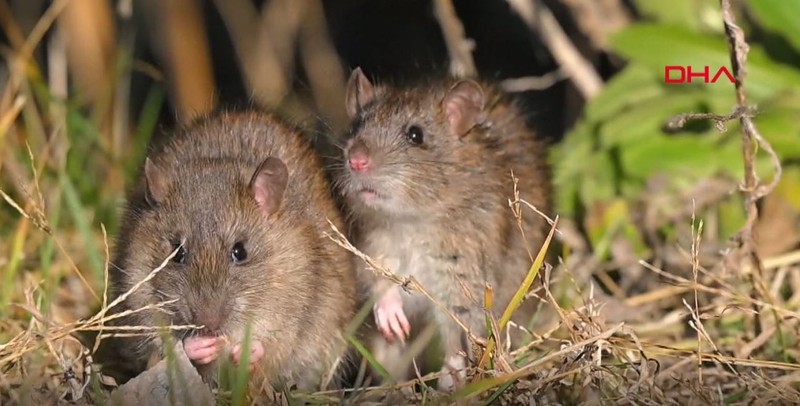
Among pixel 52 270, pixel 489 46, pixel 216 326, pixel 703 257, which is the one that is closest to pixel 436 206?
pixel 216 326

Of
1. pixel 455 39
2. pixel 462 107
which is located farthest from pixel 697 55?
pixel 462 107

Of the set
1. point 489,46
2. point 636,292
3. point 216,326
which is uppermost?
point 216,326

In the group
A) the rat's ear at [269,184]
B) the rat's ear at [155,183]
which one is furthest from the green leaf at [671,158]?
the rat's ear at [155,183]

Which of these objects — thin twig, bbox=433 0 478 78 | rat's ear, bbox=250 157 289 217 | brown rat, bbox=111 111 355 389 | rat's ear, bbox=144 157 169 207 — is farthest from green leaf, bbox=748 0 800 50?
rat's ear, bbox=144 157 169 207

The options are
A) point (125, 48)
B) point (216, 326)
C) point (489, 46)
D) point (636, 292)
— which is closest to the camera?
point (216, 326)

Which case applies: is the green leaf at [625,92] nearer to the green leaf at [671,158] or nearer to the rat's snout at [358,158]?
the green leaf at [671,158]

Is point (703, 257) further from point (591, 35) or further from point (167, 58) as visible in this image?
point (167, 58)

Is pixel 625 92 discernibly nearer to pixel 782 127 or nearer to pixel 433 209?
pixel 782 127
